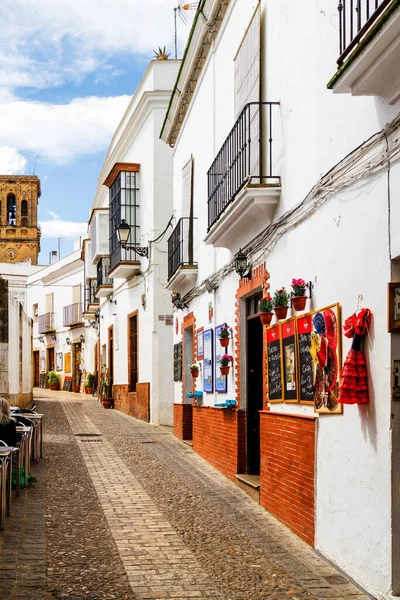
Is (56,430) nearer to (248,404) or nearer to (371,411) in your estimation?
(248,404)

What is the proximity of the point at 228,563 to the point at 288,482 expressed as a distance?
1415 mm

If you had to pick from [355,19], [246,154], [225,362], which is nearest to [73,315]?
[225,362]

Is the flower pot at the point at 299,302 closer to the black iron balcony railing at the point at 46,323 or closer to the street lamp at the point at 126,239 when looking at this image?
the street lamp at the point at 126,239

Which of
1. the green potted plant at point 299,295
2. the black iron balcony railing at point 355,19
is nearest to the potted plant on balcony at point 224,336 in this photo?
the green potted plant at point 299,295

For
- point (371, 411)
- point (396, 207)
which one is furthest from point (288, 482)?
point (396, 207)

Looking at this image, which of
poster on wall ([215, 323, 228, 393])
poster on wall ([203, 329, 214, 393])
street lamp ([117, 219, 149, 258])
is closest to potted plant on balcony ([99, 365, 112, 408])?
street lamp ([117, 219, 149, 258])

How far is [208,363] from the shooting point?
41.4 feet

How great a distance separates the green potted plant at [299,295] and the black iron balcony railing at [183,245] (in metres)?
6.79

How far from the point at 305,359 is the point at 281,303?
28.9 inches

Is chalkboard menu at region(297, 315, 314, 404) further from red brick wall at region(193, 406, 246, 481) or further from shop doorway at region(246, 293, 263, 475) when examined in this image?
red brick wall at region(193, 406, 246, 481)

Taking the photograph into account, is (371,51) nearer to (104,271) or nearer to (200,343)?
(200,343)

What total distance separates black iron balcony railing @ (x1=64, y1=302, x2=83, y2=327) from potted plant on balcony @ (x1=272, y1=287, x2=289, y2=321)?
89.5 ft

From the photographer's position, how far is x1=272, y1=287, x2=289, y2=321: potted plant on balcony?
25.9 feet

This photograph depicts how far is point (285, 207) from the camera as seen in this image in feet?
26.9
